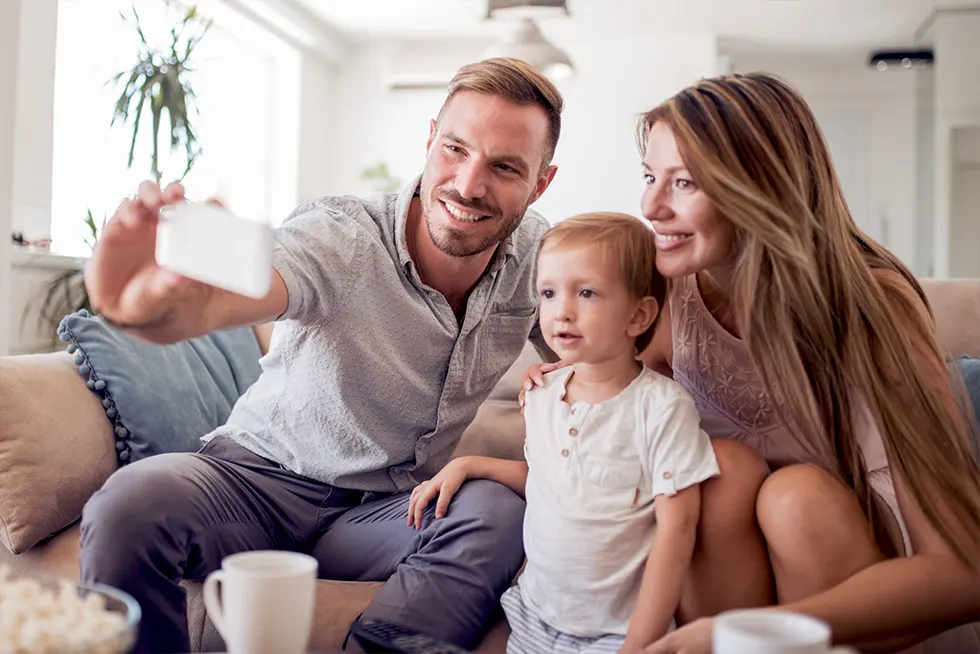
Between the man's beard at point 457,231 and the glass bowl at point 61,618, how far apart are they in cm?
94

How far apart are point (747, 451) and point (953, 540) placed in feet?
0.90

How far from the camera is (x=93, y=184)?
4.75 metres

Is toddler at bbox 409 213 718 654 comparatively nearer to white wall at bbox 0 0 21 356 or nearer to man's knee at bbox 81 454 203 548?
man's knee at bbox 81 454 203 548

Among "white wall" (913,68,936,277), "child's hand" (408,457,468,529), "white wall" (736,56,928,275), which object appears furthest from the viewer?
"white wall" (736,56,928,275)

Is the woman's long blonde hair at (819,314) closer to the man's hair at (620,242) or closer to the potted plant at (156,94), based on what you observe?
the man's hair at (620,242)

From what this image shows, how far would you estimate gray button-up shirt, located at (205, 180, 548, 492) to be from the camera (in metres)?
1.60

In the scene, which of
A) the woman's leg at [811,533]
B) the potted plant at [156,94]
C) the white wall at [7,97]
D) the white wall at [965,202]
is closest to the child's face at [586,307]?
the woman's leg at [811,533]

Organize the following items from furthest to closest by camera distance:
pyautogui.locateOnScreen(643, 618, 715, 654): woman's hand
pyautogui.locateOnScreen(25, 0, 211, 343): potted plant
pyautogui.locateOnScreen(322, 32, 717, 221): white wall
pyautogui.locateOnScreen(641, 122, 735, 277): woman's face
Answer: pyautogui.locateOnScreen(322, 32, 717, 221): white wall → pyautogui.locateOnScreen(25, 0, 211, 343): potted plant → pyautogui.locateOnScreen(641, 122, 735, 277): woman's face → pyautogui.locateOnScreen(643, 618, 715, 654): woman's hand

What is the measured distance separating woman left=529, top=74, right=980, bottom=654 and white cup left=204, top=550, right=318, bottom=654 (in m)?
0.61

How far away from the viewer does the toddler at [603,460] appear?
1266 mm

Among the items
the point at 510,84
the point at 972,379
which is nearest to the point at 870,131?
the point at 972,379

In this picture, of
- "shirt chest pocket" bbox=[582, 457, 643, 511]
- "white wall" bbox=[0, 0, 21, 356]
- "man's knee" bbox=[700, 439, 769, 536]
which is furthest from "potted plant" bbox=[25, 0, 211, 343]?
"man's knee" bbox=[700, 439, 769, 536]

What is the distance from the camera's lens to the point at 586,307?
133 centimetres

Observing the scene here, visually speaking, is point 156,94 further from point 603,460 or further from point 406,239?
point 603,460
